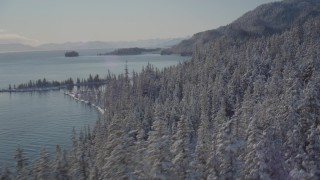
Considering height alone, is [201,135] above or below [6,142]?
above

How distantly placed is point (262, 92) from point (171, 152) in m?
72.7

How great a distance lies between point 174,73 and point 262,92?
7263 centimetres

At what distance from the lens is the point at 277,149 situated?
155ft

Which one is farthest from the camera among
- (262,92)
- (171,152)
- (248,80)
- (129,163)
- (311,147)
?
(248,80)

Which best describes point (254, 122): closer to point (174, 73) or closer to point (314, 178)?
point (314, 178)

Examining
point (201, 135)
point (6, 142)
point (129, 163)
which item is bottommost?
point (6, 142)

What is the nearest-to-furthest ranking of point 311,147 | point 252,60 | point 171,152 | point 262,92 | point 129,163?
1. point 129,163
2. point 171,152
3. point 311,147
4. point 262,92
5. point 252,60

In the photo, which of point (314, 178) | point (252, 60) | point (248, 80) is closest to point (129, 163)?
point (314, 178)

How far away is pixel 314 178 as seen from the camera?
40.8 metres

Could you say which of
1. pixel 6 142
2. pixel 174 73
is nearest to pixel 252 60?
pixel 174 73

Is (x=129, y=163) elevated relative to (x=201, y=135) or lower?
elevated

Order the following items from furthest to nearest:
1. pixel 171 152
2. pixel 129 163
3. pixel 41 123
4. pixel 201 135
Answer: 1. pixel 41 123
2. pixel 201 135
3. pixel 171 152
4. pixel 129 163

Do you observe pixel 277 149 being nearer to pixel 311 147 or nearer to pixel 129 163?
pixel 311 147

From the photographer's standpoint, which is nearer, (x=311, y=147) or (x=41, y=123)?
(x=311, y=147)
